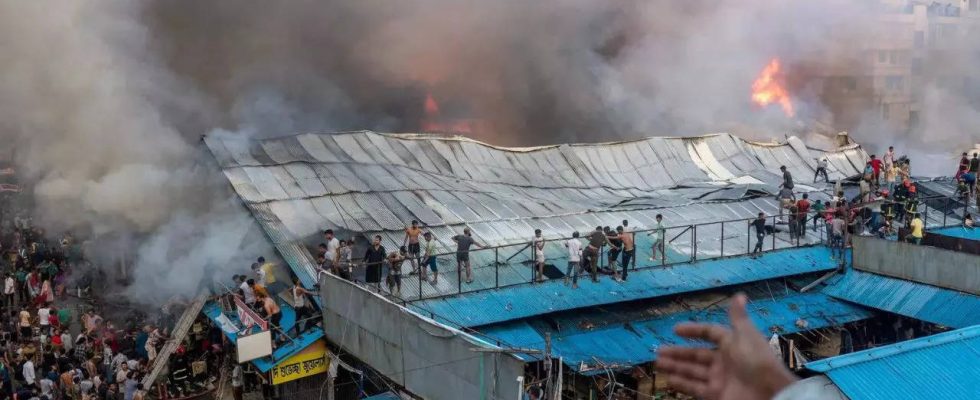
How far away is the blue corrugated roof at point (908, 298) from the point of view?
1327cm

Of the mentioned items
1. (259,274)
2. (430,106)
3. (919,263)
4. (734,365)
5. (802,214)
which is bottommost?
(919,263)

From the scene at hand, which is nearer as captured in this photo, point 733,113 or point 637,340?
point 637,340

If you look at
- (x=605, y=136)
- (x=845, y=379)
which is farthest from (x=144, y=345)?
(x=605, y=136)

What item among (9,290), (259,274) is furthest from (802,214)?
(9,290)

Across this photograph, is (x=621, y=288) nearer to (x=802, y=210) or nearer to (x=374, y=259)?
(x=374, y=259)

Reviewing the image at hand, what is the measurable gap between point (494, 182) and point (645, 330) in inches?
278

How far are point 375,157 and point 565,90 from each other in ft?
35.6

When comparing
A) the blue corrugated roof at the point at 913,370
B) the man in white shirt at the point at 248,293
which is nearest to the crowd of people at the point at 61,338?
the man in white shirt at the point at 248,293

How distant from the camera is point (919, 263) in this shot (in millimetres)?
14227

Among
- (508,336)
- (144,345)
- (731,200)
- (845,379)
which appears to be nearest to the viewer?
(845,379)

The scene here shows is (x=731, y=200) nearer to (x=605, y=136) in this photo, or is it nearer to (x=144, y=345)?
(x=605, y=136)

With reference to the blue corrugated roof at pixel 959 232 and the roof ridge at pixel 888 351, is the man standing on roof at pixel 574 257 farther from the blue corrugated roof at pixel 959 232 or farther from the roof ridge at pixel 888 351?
the blue corrugated roof at pixel 959 232

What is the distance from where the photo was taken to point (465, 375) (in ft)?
32.3

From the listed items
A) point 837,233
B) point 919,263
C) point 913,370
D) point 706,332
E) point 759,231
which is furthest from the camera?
point 837,233
